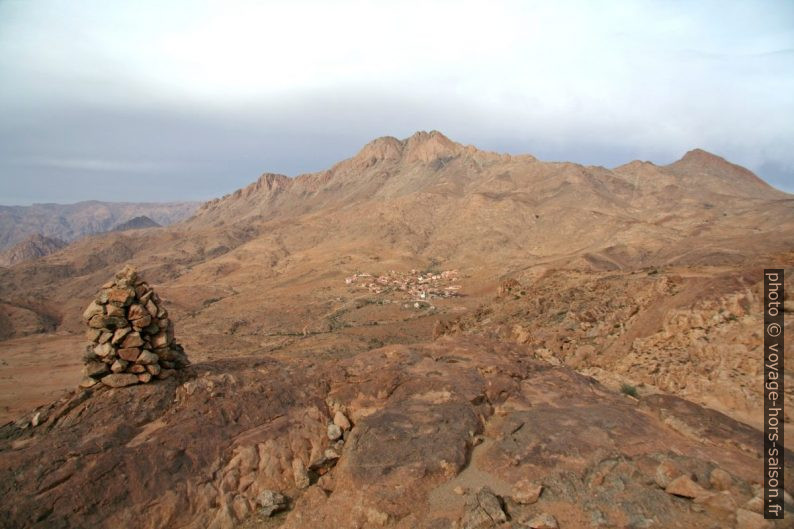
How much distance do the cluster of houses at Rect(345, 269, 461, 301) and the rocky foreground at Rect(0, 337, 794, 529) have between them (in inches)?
1398

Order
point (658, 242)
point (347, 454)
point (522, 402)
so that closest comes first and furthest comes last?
point (347, 454), point (522, 402), point (658, 242)

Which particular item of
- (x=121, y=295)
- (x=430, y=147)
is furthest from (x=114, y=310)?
(x=430, y=147)

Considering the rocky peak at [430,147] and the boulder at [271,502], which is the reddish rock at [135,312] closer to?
the boulder at [271,502]

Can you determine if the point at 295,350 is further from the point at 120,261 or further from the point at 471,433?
the point at 120,261

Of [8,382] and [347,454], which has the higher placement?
[347,454]

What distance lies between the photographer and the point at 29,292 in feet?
242

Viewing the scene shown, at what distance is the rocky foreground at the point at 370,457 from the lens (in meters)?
6.36

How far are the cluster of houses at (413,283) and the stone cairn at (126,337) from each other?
36.2 m

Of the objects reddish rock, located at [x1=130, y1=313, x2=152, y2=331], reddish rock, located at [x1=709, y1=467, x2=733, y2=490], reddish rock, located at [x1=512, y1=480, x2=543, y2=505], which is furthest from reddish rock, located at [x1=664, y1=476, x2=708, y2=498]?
reddish rock, located at [x1=130, y1=313, x2=152, y2=331]

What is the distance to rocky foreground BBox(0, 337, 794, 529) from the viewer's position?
6.36 meters

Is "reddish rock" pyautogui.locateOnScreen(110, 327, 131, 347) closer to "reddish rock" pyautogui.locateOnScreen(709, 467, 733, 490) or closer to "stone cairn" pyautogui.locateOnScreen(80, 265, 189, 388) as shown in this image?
"stone cairn" pyautogui.locateOnScreen(80, 265, 189, 388)

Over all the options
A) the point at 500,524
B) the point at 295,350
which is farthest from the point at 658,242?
the point at 500,524

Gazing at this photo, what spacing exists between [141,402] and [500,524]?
20.0 feet

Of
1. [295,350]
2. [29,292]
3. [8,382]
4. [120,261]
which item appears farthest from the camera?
[120,261]
